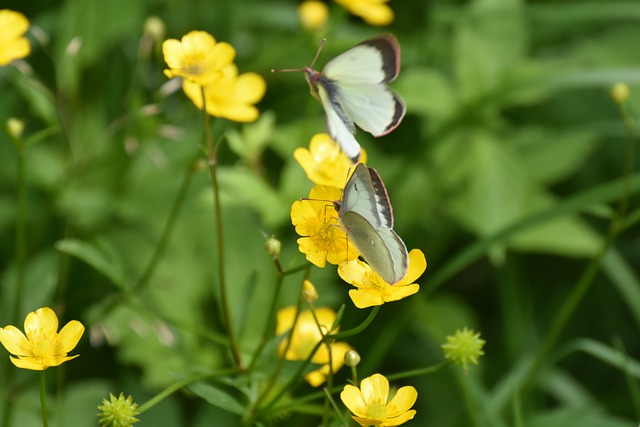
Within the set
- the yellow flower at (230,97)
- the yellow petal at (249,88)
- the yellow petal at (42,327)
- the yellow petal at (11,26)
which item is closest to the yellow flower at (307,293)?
the yellow petal at (42,327)

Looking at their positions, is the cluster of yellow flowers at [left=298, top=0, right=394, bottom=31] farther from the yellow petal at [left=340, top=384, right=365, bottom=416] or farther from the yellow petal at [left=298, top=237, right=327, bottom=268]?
the yellow petal at [left=340, top=384, right=365, bottom=416]

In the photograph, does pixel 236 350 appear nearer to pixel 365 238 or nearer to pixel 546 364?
pixel 365 238

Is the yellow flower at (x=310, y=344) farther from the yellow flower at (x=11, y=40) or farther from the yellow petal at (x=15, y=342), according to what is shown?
the yellow flower at (x=11, y=40)

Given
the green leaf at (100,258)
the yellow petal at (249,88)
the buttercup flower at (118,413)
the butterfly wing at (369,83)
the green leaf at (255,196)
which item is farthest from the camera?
the green leaf at (255,196)

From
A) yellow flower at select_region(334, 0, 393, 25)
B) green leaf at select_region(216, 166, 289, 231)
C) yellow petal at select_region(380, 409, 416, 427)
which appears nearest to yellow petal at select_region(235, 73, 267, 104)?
green leaf at select_region(216, 166, 289, 231)

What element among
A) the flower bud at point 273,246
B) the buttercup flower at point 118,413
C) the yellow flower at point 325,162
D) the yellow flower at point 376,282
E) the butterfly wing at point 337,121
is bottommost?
the buttercup flower at point 118,413

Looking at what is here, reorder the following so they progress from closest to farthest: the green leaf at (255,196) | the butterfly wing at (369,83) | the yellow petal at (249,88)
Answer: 1. the butterfly wing at (369,83)
2. the yellow petal at (249,88)
3. the green leaf at (255,196)

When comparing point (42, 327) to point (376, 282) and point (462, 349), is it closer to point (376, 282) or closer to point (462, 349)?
point (376, 282)
